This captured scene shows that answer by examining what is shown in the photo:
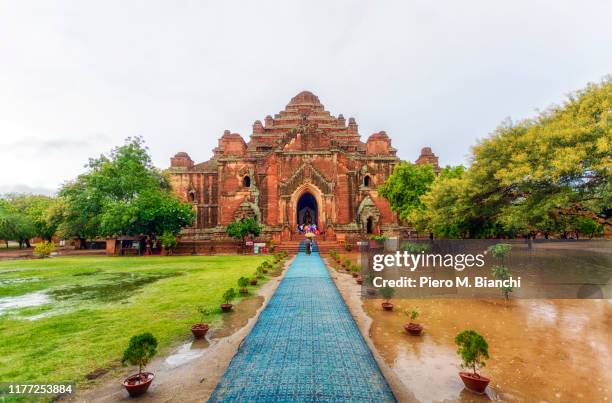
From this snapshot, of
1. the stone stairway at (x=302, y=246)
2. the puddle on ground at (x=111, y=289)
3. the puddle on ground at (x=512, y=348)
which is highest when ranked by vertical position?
the stone stairway at (x=302, y=246)

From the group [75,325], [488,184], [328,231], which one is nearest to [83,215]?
[328,231]

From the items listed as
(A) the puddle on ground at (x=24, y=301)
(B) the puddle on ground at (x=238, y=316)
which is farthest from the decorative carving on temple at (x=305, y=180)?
(A) the puddle on ground at (x=24, y=301)

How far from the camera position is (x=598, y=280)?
44.9ft

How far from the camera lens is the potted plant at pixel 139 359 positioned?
4527 mm

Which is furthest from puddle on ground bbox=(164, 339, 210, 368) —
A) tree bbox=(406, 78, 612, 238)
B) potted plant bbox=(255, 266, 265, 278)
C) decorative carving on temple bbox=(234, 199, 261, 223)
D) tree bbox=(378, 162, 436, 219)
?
decorative carving on temple bbox=(234, 199, 261, 223)

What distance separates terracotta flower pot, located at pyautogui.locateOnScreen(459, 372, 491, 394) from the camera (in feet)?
15.2

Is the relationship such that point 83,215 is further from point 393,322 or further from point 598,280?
point 598,280

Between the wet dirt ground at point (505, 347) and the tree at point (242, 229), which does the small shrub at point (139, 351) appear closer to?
the wet dirt ground at point (505, 347)

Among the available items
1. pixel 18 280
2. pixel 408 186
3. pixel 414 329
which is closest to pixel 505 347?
pixel 414 329

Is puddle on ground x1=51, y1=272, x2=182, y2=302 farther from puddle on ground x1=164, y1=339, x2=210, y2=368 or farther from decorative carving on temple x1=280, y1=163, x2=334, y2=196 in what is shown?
decorative carving on temple x1=280, y1=163, x2=334, y2=196

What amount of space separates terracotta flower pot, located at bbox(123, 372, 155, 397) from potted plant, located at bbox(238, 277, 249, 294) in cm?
604

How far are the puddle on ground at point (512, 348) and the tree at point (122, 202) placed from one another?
21.8 metres

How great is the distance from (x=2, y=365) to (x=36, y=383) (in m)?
1.34

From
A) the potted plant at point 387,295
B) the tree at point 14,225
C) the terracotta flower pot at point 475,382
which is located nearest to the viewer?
the terracotta flower pot at point 475,382
